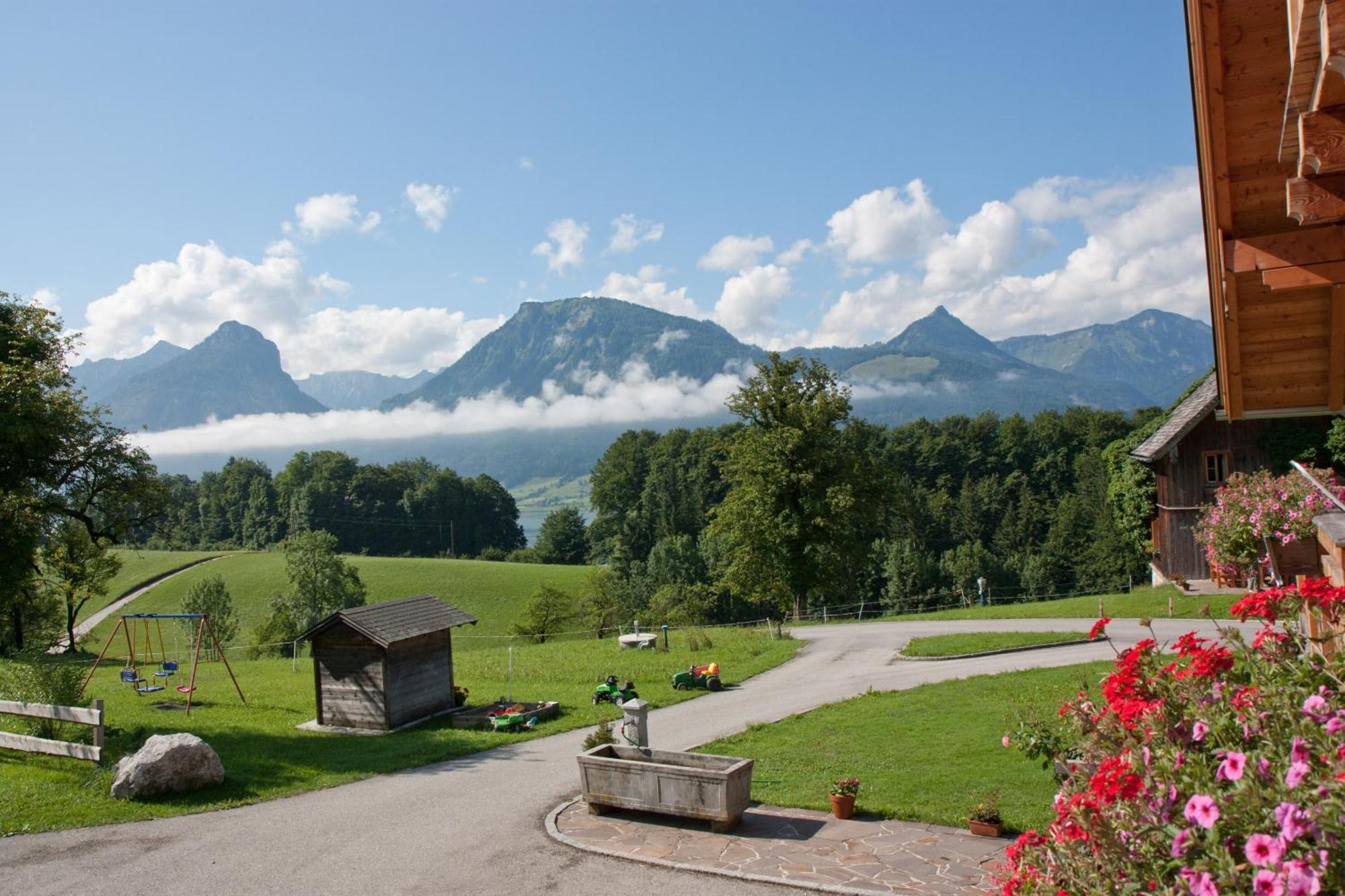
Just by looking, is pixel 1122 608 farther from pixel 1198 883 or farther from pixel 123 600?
pixel 123 600

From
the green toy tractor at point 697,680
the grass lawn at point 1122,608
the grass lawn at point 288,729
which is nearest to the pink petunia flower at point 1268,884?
the grass lawn at point 288,729

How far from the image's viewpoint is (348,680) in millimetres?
20469

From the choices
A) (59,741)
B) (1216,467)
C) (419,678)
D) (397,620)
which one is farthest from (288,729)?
(1216,467)

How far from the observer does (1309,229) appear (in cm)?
→ 712

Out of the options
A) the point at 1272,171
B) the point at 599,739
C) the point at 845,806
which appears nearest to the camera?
the point at 1272,171

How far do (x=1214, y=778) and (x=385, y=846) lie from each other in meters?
10.9

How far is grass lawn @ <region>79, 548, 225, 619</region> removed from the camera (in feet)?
236

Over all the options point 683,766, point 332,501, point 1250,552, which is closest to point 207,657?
point 683,766

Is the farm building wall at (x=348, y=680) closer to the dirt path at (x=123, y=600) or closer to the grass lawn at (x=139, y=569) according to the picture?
the dirt path at (x=123, y=600)

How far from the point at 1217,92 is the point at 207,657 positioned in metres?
49.7

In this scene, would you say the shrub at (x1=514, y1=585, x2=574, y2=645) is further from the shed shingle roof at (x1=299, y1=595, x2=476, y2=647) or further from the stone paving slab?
the stone paving slab

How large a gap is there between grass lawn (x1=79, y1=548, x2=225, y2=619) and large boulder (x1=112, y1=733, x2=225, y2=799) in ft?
199

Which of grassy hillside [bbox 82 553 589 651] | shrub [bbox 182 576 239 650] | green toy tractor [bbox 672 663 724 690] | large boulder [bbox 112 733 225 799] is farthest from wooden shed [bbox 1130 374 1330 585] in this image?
shrub [bbox 182 576 239 650]

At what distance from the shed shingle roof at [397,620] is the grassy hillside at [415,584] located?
38212 millimetres
